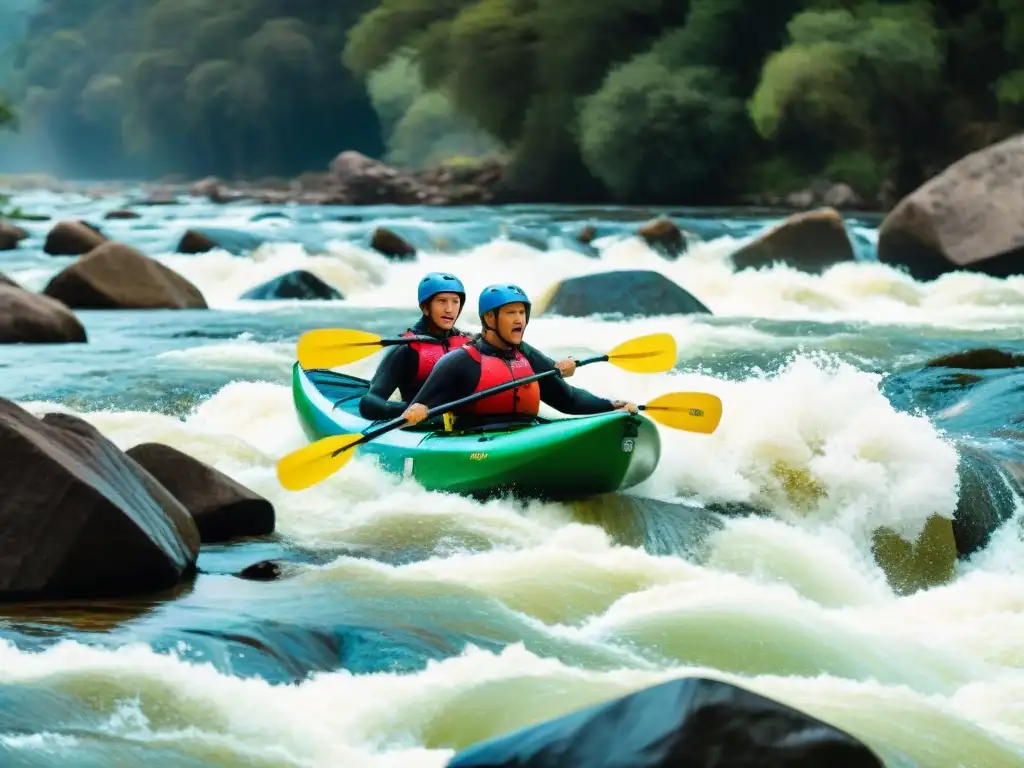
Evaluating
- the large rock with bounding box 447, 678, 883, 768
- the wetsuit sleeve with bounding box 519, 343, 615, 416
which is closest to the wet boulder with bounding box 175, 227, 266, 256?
the wetsuit sleeve with bounding box 519, 343, 615, 416

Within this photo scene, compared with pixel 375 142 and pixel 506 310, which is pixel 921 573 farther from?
pixel 375 142

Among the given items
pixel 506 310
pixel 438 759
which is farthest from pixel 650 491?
pixel 438 759

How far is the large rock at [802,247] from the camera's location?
15.6 meters

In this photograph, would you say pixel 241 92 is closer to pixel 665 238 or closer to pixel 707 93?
pixel 707 93

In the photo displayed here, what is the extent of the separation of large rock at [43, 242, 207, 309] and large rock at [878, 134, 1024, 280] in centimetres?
730

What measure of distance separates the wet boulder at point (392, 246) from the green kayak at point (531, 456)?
1067 cm

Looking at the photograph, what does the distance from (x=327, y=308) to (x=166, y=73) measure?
50.0 m

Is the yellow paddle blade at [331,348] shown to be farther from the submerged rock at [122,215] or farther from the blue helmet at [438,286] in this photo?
the submerged rock at [122,215]

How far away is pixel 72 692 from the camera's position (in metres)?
3.55

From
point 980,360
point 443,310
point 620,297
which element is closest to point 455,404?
point 443,310

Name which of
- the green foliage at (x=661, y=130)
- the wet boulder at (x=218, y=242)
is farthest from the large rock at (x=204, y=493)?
the green foliage at (x=661, y=130)

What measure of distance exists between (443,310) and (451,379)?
54 centimetres

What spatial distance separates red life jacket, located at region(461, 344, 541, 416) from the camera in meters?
5.90

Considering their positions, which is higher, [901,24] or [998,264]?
[901,24]
